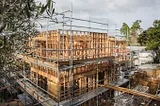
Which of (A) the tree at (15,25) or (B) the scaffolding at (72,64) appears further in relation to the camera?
(B) the scaffolding at (72,64)

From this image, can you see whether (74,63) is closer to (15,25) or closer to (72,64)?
(72,64)

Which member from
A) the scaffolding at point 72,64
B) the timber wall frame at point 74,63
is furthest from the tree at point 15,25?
the timber wall frame at point 74,63

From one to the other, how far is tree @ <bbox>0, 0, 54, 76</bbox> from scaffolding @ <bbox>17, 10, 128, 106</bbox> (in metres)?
2.47

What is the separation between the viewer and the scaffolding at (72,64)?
255 inches

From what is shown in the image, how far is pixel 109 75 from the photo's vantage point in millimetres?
9719

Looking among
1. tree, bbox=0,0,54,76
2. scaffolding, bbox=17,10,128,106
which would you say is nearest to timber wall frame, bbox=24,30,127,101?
scaffolding, bbox=17,10,128,106

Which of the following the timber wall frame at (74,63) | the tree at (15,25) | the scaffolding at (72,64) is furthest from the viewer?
the timber wall frame at (74,63)

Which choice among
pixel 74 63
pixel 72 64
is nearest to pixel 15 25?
pixel 72 64

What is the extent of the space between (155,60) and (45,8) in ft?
71.7

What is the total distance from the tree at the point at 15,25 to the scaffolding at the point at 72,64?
97.4 inches

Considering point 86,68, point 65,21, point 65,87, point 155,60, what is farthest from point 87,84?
point 155,60

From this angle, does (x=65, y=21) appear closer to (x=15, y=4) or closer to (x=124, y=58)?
(x=15, y=4)

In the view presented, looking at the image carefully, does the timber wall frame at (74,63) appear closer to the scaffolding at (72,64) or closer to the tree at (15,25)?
the scaffolding at (72,64)

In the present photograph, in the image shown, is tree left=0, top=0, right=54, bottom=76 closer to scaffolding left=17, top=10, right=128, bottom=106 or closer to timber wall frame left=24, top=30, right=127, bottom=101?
scaffolding left=17, top=10, right=128, bottom=106
